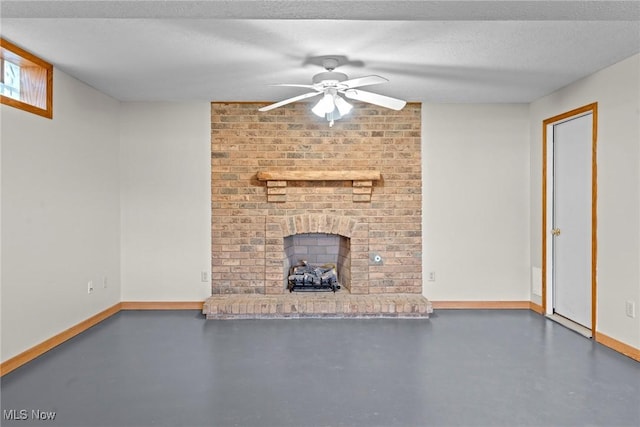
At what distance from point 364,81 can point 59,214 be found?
8.91 ft

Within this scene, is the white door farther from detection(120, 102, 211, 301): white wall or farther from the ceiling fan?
detection(120, 102, 211, 301): white wall

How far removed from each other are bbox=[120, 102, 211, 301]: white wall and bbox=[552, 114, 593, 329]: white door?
3.67m

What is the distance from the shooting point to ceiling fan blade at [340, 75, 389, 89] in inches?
110

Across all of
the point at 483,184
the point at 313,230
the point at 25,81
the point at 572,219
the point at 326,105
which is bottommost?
the point at 313,230

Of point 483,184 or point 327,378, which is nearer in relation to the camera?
point 327,378

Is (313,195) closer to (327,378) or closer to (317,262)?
(317,262)

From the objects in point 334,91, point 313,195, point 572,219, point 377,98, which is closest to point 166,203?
point 313,195

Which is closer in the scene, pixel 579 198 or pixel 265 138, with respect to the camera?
pixel 579 198

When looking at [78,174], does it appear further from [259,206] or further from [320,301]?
[320,301]

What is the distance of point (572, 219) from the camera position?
3936 mm

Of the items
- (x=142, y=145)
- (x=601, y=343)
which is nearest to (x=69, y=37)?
(x=142, y=145)

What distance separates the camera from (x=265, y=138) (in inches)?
180

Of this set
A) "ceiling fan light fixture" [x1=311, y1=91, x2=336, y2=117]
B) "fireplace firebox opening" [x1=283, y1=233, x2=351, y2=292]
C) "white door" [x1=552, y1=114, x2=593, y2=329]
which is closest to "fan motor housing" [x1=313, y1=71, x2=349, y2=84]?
"ceiling fan light fixture" [x1=311, y1=91, x2=336, y2=117]

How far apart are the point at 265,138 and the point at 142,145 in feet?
4.48
